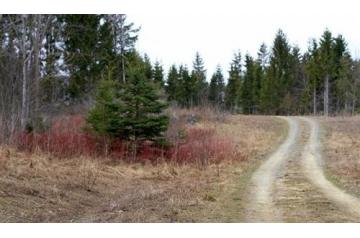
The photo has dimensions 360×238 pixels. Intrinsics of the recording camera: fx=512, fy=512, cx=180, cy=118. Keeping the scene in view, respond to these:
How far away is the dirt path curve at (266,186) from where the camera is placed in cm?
1013

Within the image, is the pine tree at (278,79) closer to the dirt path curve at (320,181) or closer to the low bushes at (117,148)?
the dirt path curve at (320,181)

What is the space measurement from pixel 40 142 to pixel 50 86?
1324 cm

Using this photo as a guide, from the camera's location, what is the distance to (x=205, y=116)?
42.5m

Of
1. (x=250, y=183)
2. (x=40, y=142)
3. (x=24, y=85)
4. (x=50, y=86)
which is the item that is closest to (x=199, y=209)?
(x=250, y=183)

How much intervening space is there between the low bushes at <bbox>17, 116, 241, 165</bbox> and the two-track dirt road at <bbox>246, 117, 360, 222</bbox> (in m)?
2.49

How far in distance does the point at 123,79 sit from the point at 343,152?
18.4 metres

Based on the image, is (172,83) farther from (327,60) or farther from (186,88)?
(327,60)

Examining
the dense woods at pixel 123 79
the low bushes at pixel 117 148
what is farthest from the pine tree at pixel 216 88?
the low bushes at pixel 117 148

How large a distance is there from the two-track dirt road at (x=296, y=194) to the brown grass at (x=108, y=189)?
850 millimetres

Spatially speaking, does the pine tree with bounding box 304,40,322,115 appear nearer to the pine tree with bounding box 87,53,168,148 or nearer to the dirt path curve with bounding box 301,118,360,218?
the dirt path curve with bounding box 301,118,360,218

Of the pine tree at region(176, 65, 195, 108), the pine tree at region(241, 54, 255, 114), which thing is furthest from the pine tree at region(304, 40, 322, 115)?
the pine tree at region(176, 65, 195, 108)

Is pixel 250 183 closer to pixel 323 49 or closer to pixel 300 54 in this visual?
pixel 323 49

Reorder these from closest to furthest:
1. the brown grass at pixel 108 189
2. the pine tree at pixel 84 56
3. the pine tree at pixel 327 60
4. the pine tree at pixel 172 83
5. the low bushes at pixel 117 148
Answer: the brown grass at pixel 108 189
the low bushes at pixel 117 148
the pine tree at pixel 84 56
the pine tree at pixel 327 60
the pine tree at pixel 172 83

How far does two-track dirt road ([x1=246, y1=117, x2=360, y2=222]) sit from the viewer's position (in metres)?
10.2
